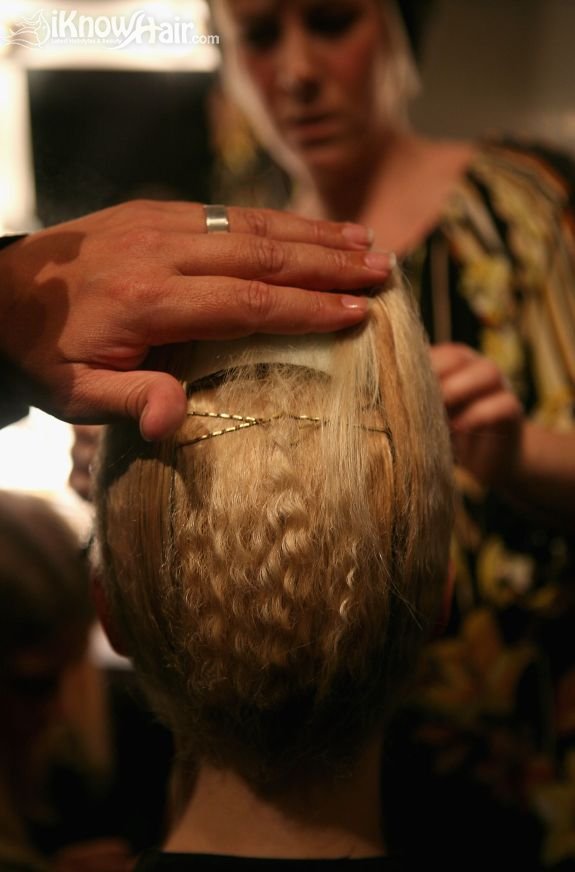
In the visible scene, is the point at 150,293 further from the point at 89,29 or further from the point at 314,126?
the point at 314,126

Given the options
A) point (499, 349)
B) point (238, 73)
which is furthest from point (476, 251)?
point (238, 73)

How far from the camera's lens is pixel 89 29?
881 mm

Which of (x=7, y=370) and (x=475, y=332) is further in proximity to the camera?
(x=475, y=332)

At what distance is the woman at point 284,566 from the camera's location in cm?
70

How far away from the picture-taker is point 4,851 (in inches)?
45.3

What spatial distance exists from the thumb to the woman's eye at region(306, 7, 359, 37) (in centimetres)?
68

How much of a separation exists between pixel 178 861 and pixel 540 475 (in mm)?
744

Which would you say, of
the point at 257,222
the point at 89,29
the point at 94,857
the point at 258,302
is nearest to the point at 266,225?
the point at 257,222

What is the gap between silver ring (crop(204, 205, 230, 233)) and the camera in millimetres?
800

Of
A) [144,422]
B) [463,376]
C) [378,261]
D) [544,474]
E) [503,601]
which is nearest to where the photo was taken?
[144,422]

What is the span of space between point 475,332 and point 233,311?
613 millimetres

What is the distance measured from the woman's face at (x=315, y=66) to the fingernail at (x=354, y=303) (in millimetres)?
544

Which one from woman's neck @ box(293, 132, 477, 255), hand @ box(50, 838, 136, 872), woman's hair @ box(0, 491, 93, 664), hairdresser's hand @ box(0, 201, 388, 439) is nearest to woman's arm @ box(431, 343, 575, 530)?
woman's neck @ box(293, 132, 477, 255)

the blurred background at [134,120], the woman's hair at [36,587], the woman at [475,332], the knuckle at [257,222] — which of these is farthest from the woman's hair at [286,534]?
the woman's hair at [36,587]
